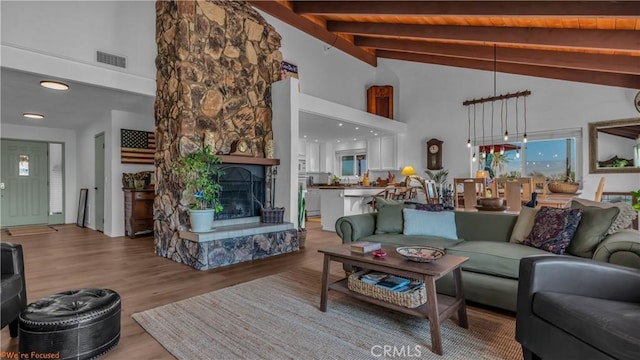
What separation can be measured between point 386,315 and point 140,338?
1.76 m

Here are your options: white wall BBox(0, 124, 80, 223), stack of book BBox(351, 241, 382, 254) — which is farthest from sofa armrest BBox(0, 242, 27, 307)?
white wall BBox(0, 124, 80, 223)

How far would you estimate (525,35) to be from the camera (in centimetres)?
459

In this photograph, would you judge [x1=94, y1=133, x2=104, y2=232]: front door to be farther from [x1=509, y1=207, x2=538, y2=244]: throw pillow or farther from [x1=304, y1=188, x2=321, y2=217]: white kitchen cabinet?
[x1=509, y1=207, x2=538, y2=244]: throw pillow

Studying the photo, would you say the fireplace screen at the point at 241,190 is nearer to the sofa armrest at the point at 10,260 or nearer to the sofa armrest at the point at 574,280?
the sofa armrest at the point at 10,260

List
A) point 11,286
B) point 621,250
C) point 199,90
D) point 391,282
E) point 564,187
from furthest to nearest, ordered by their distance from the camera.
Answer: point 564,187, point 199,90, point 391,282, point 621,250, point 11,286

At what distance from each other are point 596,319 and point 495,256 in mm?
1100

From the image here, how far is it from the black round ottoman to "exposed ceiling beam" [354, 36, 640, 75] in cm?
664

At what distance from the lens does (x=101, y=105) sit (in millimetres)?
5629

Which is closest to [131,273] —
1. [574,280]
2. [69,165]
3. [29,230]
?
[574,280]

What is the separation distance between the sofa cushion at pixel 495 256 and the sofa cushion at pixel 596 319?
0.73m

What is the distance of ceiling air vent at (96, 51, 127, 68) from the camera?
4.38 metres

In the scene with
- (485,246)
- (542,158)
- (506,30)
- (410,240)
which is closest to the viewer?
(485,246)

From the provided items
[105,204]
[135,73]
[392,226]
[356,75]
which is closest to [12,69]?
[135,73]

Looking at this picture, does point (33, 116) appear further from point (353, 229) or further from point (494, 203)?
point (494, 203)
